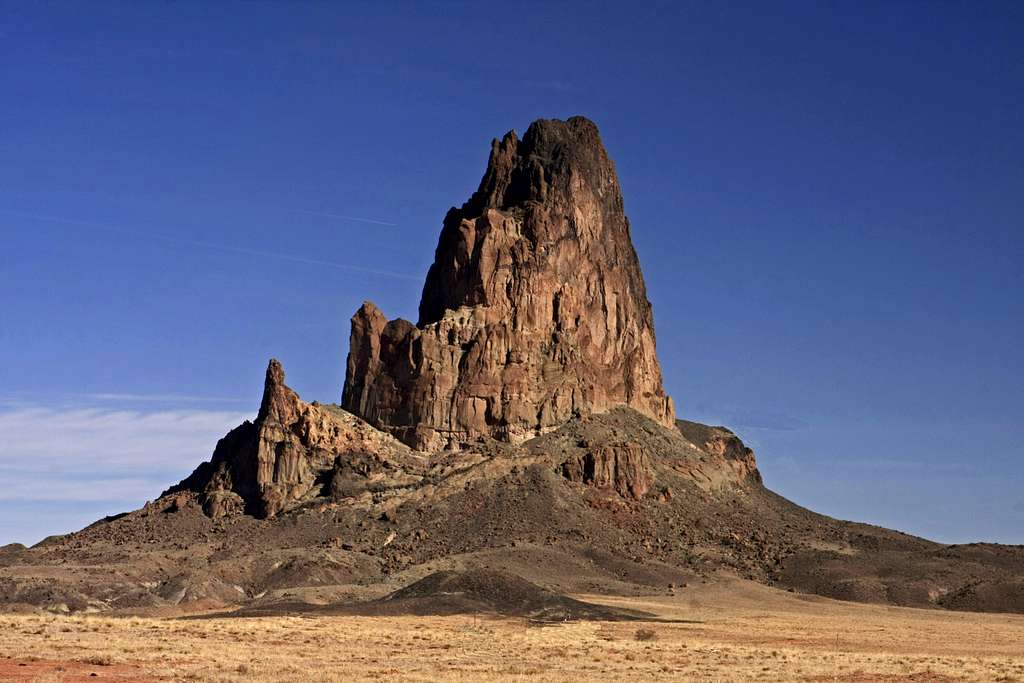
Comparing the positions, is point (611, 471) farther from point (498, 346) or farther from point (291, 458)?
point (291, 458)

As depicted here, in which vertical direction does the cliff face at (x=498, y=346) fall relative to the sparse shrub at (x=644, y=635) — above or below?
above

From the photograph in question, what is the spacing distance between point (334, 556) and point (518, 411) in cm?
3754

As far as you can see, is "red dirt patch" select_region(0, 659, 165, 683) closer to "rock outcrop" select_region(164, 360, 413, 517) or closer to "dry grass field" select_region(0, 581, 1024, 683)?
"dry grass field" select_region(0, 581, 1024, 683)

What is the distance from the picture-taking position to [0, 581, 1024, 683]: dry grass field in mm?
62656

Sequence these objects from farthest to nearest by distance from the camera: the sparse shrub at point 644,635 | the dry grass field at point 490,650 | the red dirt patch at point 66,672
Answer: the sparse shrub at point 644,635 < the dry grass field at point 490,650 < the red dirt patch at point 66,672

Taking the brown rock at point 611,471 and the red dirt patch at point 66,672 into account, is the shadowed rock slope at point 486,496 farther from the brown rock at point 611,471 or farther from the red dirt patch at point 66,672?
the red dirt patch at point 66,672

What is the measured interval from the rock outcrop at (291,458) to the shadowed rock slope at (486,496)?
263mm

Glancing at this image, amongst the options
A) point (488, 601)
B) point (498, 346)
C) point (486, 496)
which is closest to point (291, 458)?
point (486, 496)

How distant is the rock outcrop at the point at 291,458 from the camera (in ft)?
551

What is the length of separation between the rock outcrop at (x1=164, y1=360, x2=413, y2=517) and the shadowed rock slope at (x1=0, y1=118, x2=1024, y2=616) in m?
0.26

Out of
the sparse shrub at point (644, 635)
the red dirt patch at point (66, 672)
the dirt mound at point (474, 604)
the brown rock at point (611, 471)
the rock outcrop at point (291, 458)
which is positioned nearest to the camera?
the red dirt patch at point (66, 672)

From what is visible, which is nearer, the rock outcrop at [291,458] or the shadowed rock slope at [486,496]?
the shadowed rock slope at [486,496]

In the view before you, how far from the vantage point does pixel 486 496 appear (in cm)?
16675

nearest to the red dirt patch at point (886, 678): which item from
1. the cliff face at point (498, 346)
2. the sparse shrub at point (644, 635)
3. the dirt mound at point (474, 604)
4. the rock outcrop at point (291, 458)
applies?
the sparse shrub at point (644, 635)
